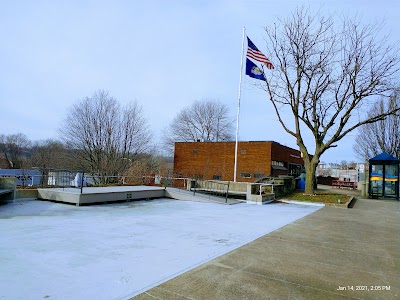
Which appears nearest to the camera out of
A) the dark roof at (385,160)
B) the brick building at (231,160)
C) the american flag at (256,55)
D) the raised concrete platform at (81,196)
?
the raised concrete platform at (81,196)

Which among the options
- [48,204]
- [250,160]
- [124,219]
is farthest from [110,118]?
[124,219]

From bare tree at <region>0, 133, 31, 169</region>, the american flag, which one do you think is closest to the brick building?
the american flag

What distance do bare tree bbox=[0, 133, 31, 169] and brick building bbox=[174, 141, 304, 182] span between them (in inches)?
2109

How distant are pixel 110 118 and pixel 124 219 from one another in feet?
76.1

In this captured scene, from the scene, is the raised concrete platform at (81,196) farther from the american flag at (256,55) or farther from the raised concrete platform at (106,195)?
the american flag at (256,55)

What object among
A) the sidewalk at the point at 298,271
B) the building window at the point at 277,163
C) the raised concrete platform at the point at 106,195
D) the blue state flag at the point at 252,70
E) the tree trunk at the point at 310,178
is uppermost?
the blue state flag at the point at 252,70

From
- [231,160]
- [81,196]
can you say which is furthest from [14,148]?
[81,196]

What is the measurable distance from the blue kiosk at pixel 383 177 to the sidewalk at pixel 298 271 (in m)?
14.6

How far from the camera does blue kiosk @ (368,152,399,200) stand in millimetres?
19641

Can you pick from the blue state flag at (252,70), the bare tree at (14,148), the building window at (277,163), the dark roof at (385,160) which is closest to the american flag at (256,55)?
the blue state flag at (252,70)

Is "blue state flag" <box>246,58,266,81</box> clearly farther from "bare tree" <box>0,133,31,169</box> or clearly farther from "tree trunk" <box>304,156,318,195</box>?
"bare tree" <box>0,133,31,169</box>

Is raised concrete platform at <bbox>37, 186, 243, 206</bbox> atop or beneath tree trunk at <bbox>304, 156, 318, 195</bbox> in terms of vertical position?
beneath

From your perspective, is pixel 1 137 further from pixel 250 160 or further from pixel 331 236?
pixel 331 236

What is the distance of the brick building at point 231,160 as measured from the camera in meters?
30.7
